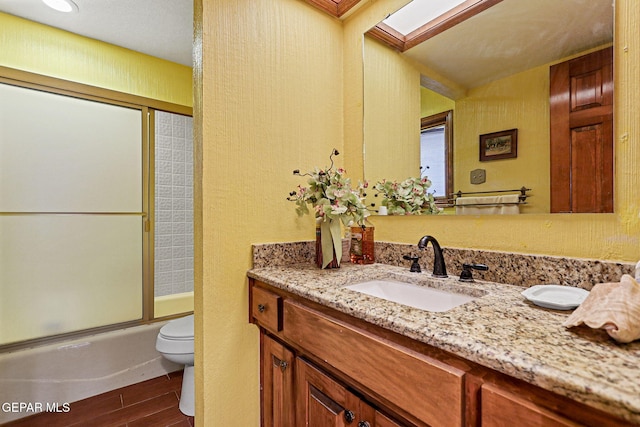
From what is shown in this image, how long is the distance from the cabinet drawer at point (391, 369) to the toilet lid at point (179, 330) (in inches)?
47.5

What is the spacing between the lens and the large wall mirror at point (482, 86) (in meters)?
0.92

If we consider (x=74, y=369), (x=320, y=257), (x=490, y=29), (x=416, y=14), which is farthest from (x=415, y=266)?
(x=74, y=369)

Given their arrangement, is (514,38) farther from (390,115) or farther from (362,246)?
(362,246)

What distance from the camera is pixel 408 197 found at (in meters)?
1.32

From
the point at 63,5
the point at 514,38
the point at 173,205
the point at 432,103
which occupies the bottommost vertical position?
the point at 173,205

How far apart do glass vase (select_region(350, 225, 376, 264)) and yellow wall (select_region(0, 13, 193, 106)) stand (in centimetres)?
199

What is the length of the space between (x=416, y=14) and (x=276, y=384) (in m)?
1.63

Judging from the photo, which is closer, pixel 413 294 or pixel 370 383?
pixel 370 383

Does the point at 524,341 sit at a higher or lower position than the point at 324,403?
higher

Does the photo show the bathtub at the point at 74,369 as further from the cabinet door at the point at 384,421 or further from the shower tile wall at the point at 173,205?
the cabinet door at the point at 384,421

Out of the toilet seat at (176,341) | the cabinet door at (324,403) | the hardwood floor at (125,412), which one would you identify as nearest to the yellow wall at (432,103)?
the cabinet door at (324,403)

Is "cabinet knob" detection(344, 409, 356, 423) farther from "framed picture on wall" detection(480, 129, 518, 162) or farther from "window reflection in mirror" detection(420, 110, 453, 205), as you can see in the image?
"framed picture on wall" detection(480, 129, 518, 162)

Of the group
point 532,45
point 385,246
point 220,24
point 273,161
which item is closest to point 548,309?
point 385,246

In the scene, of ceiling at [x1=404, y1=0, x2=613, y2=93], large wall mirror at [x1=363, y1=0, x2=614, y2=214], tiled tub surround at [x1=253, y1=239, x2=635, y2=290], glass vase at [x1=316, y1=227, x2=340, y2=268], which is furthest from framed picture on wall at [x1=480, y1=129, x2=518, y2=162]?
glass vase at [x1=316, y1=227, x2=340, y2=268]
